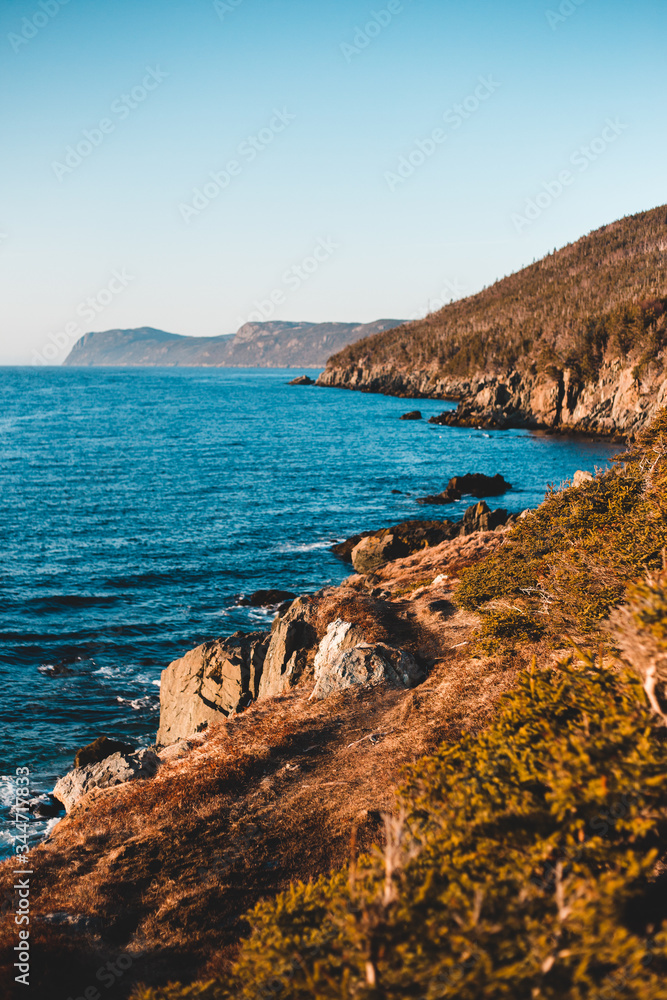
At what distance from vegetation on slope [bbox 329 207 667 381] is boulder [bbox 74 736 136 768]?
9252cm

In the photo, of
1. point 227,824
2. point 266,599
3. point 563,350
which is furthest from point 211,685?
point 563,350

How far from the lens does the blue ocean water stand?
2775cm

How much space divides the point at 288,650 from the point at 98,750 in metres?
8.07

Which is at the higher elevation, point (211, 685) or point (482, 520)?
point (482, 520)

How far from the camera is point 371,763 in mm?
15938

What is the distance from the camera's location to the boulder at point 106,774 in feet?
58.8

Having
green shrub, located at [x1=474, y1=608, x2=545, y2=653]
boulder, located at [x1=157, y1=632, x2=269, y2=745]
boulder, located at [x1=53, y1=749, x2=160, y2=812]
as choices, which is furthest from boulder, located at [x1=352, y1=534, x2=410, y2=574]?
boulder, located at [x1=53, y1=749, x2=160, y2=812]

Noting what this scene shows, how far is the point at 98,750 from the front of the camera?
22016 millimetres

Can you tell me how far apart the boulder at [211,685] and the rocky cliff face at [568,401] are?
2899 inches

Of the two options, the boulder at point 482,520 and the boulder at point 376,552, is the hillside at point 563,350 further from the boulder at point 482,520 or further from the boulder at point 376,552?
the boulder at point 376,552

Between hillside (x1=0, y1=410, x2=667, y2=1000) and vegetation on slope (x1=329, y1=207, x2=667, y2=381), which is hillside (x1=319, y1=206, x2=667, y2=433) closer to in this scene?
vegetation on slope (x1=329, y1=207, x2=667, y2=381)

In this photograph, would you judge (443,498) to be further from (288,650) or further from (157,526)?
(288,650)

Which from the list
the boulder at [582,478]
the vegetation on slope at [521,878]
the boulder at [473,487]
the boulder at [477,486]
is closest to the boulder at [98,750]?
the vegetation on slope at [521,878]

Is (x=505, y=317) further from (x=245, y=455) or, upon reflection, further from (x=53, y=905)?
(x=53, y=905)
